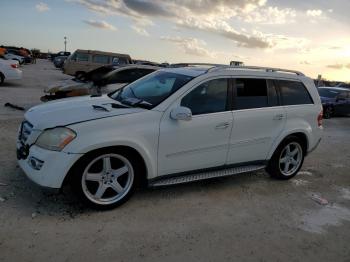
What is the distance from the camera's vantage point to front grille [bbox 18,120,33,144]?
4586mm

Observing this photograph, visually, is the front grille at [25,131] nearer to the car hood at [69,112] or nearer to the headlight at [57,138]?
the car hood at [69,112]

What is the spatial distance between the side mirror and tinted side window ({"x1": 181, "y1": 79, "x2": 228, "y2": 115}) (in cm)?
21

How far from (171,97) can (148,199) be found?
1.33 m

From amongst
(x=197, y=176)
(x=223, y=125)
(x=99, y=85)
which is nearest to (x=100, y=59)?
(x=99, y=85)

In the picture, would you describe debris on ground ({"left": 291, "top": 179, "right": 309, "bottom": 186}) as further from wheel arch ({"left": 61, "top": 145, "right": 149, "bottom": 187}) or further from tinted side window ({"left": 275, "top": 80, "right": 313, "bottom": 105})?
wheel arch ({"left": 61, "top": 145, "right": 149, "bottom": 187})

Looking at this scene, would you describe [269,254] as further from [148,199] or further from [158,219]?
[148,199]

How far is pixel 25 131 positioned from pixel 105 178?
1.12m

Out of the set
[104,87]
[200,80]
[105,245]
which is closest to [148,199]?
[105,245]

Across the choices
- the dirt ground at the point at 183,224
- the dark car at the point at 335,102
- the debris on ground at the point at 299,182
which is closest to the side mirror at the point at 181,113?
the dirt ground at the point at 183,224

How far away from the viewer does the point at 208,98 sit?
17.2 ft

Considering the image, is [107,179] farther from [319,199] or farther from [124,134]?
[319,199]

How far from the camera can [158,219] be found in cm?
453

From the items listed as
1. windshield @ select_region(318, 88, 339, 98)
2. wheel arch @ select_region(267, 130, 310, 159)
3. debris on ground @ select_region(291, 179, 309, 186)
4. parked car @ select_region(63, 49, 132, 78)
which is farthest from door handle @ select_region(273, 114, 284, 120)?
parked car @ select_region(63, 49, 132, 78)

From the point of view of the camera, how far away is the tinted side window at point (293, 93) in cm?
619
